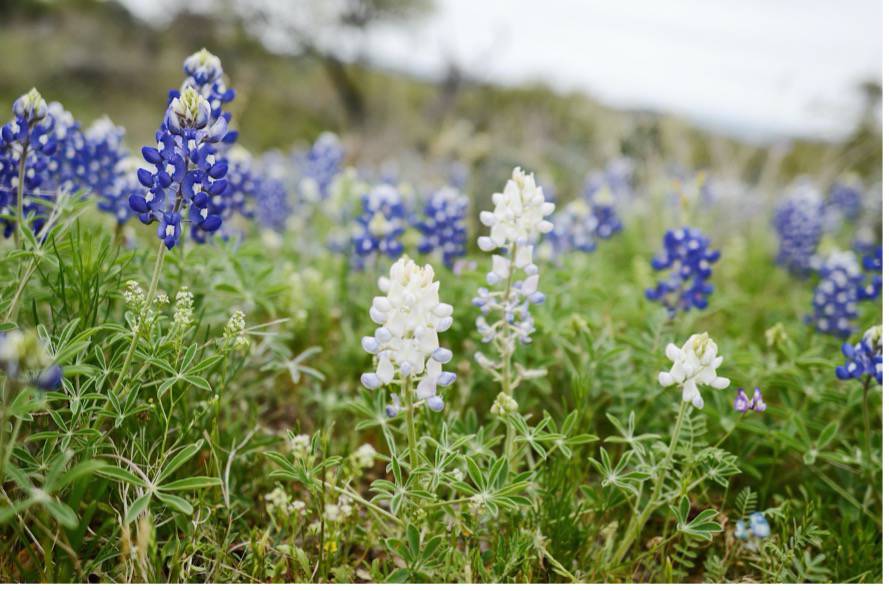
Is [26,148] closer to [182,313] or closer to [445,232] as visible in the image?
[182,313]

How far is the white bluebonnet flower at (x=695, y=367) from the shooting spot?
1.85 meters

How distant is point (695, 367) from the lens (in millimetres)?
1870

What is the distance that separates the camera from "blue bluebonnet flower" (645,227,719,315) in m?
2.98

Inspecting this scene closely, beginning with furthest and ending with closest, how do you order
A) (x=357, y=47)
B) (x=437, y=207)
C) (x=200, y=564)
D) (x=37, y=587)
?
1. (x=357, y=47)
2. (x=437, y=207)
3. (x=200, y=564)
4. (x=37, y=587)


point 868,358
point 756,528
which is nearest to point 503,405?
point 756,528

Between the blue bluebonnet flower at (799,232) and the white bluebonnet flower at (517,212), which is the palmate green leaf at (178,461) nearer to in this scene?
the white bluebonnet flower at (517,212)

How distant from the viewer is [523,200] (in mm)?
1932

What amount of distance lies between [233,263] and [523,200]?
4.70 feet

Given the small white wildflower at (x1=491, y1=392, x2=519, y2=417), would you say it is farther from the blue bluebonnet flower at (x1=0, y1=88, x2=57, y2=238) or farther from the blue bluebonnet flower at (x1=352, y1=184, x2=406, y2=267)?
the blue bluebonnet flower at (x1=0, y1=88, x2=57, y2=238)

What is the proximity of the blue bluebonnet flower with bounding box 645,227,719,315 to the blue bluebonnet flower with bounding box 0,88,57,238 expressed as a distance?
2402mm

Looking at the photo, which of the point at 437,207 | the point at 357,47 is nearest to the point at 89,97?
the point at 357,47

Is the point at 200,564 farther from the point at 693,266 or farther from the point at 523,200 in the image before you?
the point at 693,266

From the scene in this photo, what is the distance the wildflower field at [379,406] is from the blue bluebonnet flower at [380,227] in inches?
0.7

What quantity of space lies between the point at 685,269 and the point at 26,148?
2.56 meters
